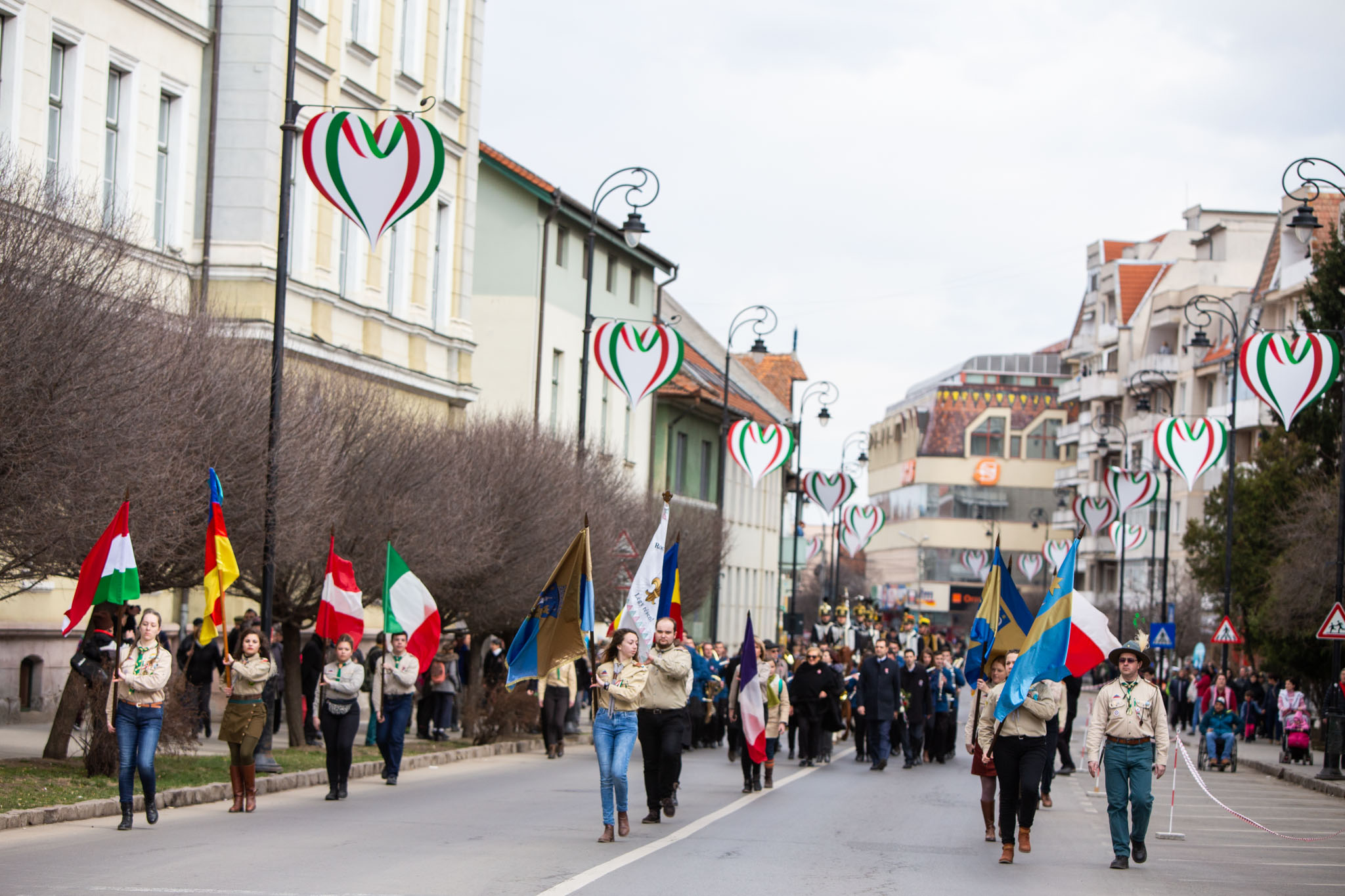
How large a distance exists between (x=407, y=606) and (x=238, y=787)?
354cm

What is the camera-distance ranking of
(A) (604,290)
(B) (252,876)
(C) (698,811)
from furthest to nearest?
(A) (604,290)
(C) (698,811)
(B) (252,876)

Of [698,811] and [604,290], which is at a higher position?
[604,290]

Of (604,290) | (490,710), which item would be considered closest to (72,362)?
(490,710)

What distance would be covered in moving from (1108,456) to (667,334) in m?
71.4

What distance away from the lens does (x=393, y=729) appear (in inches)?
795

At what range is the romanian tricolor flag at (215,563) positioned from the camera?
16.7 meters

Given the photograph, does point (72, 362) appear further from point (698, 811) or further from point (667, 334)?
point (667, 334)

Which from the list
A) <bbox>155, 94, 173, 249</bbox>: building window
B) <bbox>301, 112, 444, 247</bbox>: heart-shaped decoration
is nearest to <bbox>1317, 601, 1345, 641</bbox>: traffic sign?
<bbox>301, 112, 444, 247</bbox>: heart-shaped decoration

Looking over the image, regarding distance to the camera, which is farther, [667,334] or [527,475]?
[667,334]

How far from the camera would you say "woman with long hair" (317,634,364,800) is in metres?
17.9

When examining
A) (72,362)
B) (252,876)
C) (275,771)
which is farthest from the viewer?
(275,771)

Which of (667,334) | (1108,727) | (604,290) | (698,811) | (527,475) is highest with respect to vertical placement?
(604,290)

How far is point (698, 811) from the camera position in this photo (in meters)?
18.0

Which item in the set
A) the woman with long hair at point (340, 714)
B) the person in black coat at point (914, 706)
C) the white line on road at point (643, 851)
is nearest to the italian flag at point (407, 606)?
the woman with long hair at point (340, 714)
